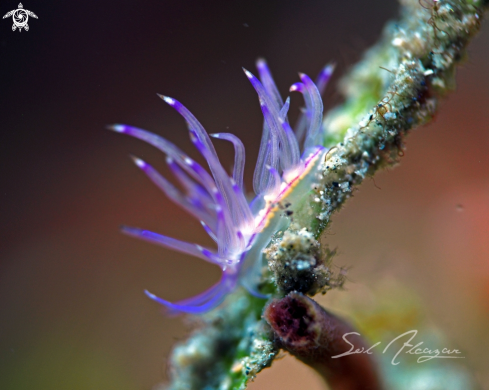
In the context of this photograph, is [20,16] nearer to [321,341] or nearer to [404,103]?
[404,103]

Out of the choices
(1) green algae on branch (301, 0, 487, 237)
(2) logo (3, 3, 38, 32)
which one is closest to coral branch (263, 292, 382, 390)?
(1) green algae on branch (301, 0, 487, 237)

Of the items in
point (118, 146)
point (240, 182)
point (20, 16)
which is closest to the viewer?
point (240, 182)

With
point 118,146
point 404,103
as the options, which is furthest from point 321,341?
point 118,146

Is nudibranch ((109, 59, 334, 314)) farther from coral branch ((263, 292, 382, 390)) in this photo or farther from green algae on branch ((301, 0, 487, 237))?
coral branch ((263, 292, 382, 390))

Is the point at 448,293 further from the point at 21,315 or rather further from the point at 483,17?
the point at 21,315

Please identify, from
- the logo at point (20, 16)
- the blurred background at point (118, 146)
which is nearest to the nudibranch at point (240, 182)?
the blurred background at point (118, 146)

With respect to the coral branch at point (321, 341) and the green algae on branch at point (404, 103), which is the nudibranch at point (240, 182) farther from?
the coral branch at point (321, 341)
